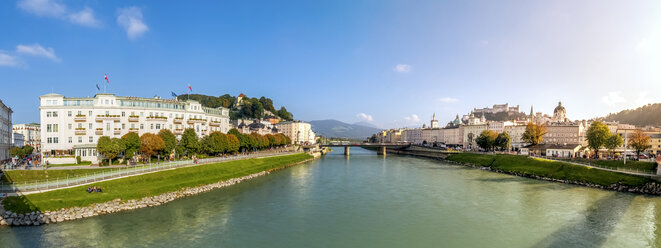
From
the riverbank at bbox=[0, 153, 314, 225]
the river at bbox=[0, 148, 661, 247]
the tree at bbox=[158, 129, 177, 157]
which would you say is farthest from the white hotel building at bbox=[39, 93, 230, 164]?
the river at bbox=[0, 148, 661, 247]

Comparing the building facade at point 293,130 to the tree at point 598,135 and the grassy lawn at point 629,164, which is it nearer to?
the tree at point 598,135

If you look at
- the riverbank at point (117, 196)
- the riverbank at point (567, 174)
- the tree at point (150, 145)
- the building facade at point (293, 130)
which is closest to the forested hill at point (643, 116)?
the riverbank at point (567, 174)

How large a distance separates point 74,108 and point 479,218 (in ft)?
192

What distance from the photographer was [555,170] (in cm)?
5034

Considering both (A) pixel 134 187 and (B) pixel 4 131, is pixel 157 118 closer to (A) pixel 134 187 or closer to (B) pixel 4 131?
(B) pixel 4 131

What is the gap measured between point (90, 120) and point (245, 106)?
11237 cm

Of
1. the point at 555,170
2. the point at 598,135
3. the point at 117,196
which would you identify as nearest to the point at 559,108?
the point at 598,135

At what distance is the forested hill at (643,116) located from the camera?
5466 inches

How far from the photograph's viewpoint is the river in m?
21.2

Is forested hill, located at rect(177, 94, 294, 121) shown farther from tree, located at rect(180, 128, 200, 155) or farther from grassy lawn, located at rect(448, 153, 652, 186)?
grassy lawn, located at rect(448, 153, 652, 186)

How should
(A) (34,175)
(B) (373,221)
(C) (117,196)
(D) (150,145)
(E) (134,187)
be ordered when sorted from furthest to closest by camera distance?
(D) (150,145)
(A) (34,175)
(E) (134,187)
(C) (117,196)
(B) (373,221)

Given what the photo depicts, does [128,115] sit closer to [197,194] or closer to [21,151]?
[21,151]

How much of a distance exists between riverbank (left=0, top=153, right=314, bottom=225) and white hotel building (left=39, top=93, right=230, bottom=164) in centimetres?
1689

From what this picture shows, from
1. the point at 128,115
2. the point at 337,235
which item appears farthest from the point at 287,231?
the point at 128,115
